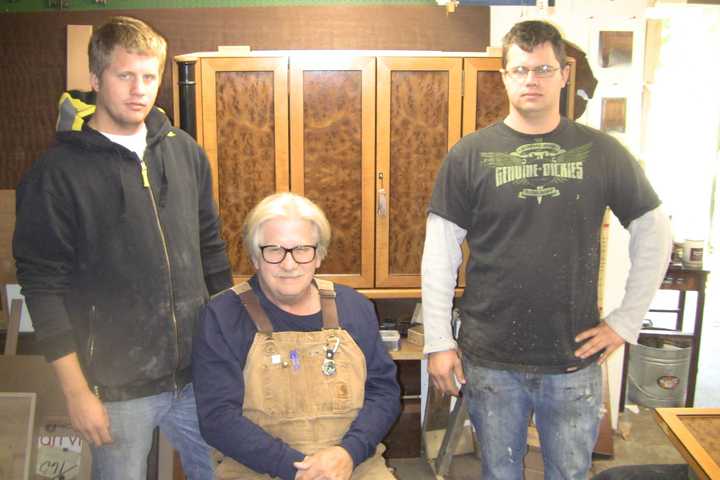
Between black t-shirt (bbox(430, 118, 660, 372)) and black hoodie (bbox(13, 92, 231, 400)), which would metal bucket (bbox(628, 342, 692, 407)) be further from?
black hoodie (bbox(13, 92, 231, 400))

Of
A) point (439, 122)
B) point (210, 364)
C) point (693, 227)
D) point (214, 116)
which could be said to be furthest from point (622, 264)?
point (210, 364)

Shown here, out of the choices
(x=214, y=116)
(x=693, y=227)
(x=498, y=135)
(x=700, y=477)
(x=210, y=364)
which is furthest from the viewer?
(x=693, y=227)

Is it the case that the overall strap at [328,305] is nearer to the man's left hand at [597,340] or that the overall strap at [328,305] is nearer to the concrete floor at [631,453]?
the man's left hand at [597,340]

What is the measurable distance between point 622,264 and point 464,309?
5.55 feet

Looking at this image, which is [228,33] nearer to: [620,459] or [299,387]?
[299,387]

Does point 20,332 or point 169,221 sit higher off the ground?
point 169,221

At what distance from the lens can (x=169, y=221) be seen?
1497 millimetres

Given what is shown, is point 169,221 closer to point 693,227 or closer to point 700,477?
point 700,477

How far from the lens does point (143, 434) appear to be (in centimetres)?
152

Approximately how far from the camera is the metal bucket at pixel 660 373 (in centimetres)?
328

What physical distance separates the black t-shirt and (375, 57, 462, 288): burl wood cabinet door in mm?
788

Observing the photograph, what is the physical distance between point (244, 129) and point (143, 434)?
1270 mm

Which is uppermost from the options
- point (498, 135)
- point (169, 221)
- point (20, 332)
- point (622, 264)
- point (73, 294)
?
point (498, 135)

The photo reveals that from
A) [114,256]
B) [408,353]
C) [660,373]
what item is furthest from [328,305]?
[660,373]
